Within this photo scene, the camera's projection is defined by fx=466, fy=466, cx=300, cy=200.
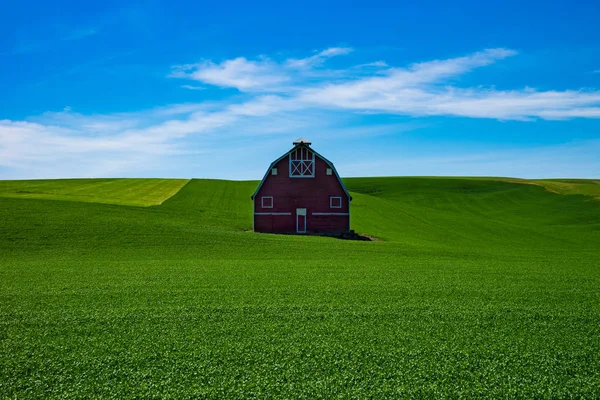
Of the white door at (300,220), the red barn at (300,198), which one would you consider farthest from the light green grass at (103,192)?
the white door at (300,220)

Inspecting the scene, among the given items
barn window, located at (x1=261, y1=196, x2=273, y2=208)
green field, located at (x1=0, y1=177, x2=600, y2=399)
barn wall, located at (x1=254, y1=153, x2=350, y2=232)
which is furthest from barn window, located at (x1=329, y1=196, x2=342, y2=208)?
green field, located at (x1=0, y1=177, x2=600, y2=399)

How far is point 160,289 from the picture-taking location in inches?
614

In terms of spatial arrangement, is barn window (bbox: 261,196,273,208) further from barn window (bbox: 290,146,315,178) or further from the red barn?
barn window (bbox: 290,146,315,178)

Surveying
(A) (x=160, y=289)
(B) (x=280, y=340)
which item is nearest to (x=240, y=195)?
(A) (x=160, y=289)

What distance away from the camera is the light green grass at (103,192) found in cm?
5181

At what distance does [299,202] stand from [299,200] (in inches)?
7.0

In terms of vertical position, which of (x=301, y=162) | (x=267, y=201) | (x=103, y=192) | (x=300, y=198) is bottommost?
(x=267, y=201)

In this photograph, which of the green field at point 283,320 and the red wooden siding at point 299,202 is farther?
the red wooden siding at point 299,202

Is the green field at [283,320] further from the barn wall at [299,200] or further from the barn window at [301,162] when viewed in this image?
Result: the barn window at [301,162]

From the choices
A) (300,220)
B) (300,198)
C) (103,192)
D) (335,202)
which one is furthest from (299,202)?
(103,192)

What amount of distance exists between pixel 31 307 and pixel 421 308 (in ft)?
35.8

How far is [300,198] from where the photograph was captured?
40812 mm

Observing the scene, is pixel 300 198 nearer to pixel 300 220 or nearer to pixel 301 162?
pixel 300 220

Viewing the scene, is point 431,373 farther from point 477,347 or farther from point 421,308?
point 421,308
